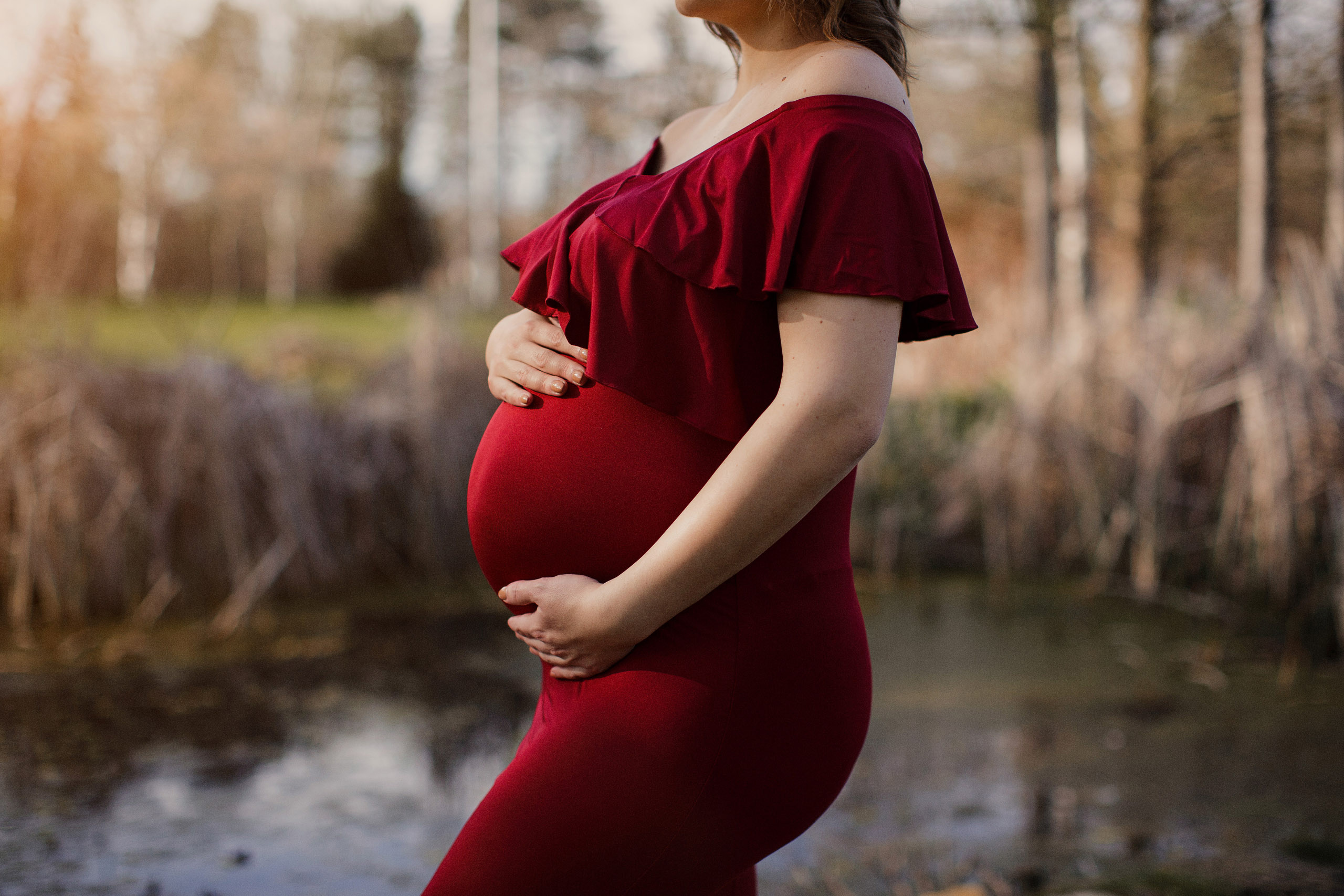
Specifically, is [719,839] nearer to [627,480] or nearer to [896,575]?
[627,480]

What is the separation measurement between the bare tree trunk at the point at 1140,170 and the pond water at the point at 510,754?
5681 mm

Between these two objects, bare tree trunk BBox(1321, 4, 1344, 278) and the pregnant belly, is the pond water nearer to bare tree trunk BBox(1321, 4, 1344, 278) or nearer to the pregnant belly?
the pregnant belly

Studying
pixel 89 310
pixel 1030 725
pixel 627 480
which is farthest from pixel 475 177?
pixel 627 480

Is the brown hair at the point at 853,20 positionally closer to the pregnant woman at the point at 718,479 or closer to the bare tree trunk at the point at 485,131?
the pregnant woman at the point at 718,479

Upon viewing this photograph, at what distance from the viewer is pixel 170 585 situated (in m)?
4.21

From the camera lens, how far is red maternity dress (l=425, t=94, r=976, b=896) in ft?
3.20

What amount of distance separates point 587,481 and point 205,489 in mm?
3809

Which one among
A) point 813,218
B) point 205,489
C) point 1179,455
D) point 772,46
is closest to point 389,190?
point 205,489

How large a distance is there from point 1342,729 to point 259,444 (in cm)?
433

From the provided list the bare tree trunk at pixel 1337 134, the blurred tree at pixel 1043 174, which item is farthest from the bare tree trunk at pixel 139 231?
the bare tree trunk at pixel 1337 134

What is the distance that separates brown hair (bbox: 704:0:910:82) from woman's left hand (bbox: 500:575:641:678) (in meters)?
0.68

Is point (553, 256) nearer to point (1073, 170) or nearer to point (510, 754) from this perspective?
point (510, 754)

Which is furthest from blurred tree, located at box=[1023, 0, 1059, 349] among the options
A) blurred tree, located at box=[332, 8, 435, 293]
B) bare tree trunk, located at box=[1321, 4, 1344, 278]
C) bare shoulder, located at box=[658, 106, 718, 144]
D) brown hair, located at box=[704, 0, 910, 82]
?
blurred tree, located at box=[332, 8, 435, 293]

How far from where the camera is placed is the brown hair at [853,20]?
3.63 feet
